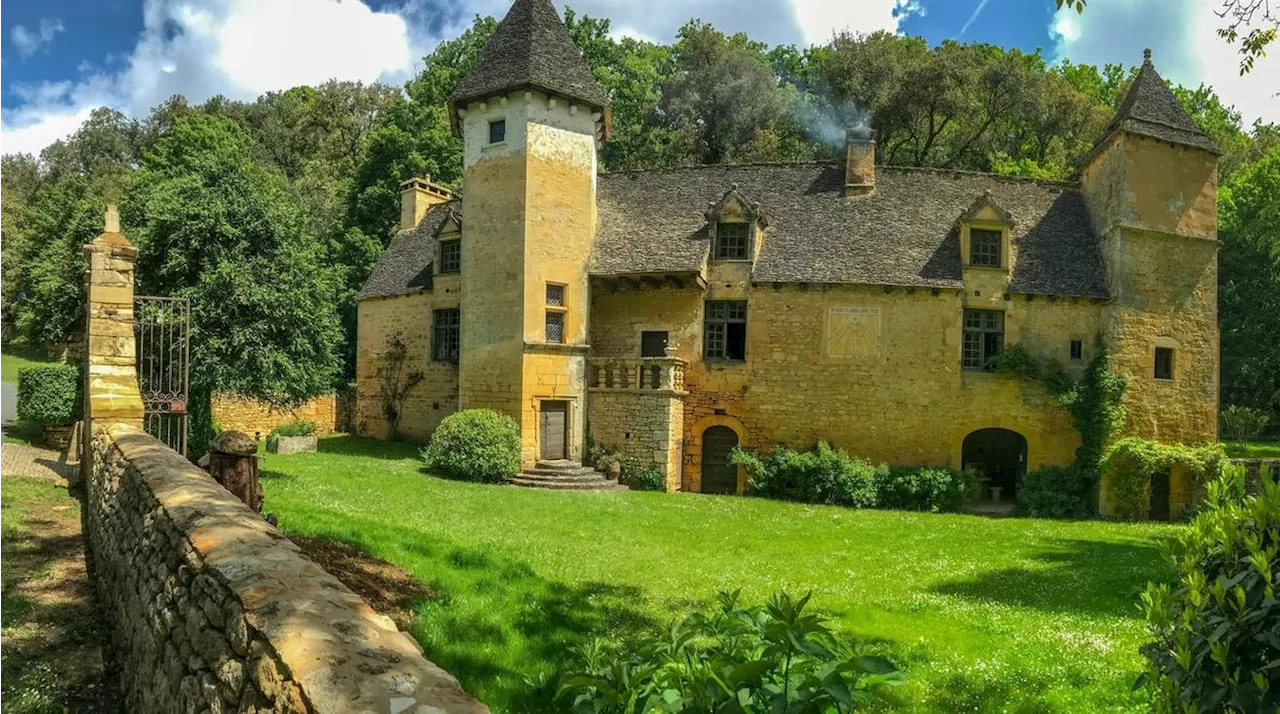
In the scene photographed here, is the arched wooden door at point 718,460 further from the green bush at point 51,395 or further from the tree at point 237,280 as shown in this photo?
the green bush at point 51,395

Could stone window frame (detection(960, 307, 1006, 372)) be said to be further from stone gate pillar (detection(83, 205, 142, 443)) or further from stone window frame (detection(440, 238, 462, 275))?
stone gate pillar (detection(83, 205, 142, 443))

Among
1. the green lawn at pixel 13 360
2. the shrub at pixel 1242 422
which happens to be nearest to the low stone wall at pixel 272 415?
the green lawn at pixel 13 360

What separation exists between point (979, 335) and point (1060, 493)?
4.82 metres

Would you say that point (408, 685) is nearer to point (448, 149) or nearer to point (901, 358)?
point (901, 358)

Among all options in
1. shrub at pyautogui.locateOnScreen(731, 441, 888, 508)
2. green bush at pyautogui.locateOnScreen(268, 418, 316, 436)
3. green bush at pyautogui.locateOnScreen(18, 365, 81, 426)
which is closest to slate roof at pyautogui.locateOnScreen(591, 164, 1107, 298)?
shrub at pyautogui.locateOnScreen(731, 441, 888, 508)

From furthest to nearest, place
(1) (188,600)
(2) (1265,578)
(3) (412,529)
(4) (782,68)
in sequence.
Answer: (4) (782,68), (3) (412,529), (1) (188,600), (2) (1265,578)

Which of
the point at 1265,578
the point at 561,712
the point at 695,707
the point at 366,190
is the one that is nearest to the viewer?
the point at 695,707

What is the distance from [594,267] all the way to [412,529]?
38.9 ft

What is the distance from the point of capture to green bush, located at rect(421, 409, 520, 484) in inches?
733

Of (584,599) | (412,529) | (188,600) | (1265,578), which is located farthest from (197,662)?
(412,529)

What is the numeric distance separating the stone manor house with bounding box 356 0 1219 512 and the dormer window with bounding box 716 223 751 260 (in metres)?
0.07

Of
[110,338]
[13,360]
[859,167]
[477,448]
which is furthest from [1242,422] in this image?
[13,360]

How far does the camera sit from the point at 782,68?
149 ft

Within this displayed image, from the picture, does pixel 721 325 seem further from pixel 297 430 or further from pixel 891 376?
pixel 297 430
